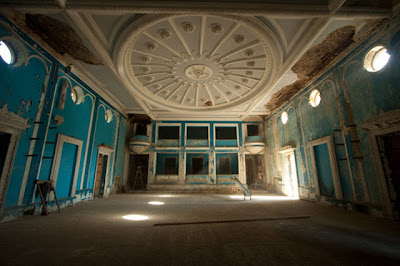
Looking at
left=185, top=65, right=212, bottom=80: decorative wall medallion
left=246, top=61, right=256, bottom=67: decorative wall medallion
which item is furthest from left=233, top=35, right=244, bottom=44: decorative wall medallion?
left=185, top=65, right=212, bottom=80: decorative wall medallion

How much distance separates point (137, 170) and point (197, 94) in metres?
8.11

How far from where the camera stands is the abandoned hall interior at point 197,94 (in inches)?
114

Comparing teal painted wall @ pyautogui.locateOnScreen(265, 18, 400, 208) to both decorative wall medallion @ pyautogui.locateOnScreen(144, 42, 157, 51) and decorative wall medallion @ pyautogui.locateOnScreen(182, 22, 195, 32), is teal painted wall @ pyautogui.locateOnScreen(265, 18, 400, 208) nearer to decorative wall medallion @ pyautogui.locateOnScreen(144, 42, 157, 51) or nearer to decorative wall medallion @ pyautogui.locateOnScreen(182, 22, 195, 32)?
decorative wall medallion @ pyautogui.locateOnScreen(182, 22, 195, 32)

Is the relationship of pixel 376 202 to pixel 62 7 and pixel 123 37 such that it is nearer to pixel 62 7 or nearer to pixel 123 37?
pixel 123 37

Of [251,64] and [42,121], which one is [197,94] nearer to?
[251,64]

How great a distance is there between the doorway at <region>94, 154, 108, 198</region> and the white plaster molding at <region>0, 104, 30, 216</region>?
15.9ft

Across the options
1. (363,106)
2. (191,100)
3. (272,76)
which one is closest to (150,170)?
(191,100)

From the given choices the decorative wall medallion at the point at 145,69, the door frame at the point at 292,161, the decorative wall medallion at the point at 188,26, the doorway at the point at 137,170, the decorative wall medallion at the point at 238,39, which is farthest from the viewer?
the doorway at the point at 137,170

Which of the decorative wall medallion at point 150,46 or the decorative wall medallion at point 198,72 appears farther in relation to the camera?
the decorative wall medallion at point 198,72

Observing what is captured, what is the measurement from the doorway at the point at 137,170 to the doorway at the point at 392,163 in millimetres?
13153

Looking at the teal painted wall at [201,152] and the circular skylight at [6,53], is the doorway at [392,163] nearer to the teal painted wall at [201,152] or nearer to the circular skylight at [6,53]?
the teal painted wall at [201,152]

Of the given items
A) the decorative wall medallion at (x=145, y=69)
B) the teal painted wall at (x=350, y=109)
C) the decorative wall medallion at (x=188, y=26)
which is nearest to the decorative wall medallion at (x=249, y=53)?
the decorative wall medallion at (x=188, y=26)

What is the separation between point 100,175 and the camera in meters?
9.55

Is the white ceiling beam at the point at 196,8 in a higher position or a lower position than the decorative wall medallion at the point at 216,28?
lower
